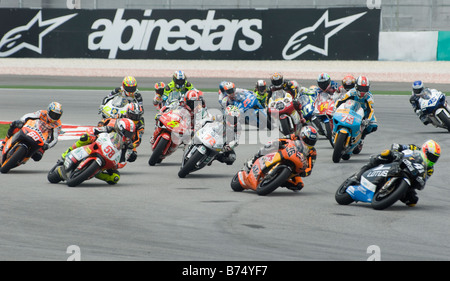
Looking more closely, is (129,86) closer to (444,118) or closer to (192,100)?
(192,100)

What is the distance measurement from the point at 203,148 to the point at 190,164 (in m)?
0.35

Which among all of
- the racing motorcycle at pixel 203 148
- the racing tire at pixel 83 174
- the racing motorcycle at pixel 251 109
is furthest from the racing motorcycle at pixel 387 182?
the racing motorcycle at pixel 251 109

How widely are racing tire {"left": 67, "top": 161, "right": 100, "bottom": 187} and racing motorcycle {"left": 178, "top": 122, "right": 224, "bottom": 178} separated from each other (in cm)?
192

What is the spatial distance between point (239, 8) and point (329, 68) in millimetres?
4829

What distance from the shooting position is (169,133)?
14.7 m

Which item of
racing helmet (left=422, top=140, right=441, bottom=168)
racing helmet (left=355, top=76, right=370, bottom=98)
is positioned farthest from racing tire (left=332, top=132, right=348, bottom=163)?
racing helmet (left=422, top=140, right=441, bottom=168)

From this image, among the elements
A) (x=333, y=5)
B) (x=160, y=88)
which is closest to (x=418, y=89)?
(x=160, y=88)

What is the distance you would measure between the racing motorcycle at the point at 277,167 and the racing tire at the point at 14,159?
155 inches

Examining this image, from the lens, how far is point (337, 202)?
1123 cm

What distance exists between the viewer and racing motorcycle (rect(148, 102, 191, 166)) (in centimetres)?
1466
